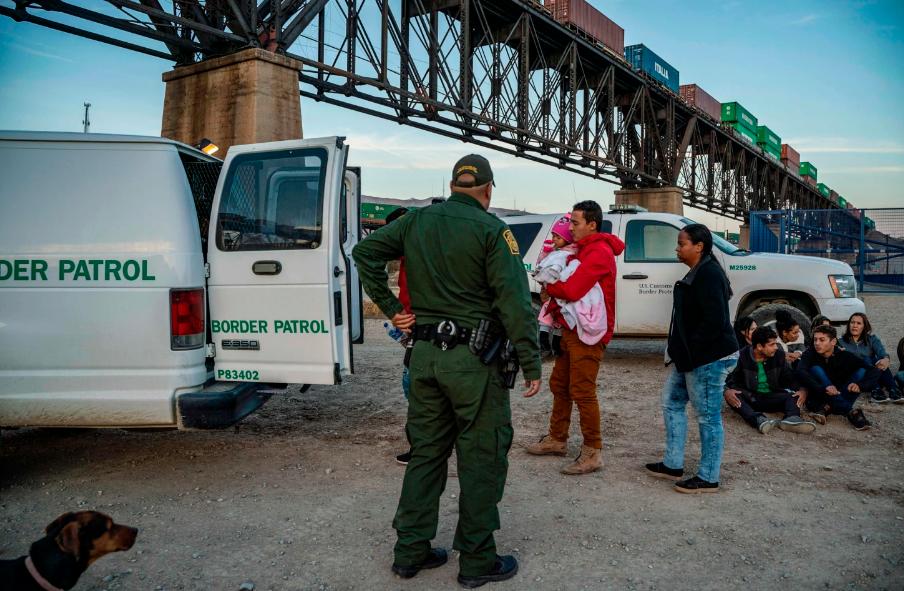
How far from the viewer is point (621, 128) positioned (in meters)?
28.9

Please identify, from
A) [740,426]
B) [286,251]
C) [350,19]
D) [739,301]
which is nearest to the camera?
[286,251]

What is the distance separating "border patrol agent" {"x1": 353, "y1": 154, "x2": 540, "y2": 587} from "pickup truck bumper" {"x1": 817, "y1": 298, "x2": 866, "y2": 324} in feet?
20.3

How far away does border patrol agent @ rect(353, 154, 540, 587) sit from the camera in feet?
9.32

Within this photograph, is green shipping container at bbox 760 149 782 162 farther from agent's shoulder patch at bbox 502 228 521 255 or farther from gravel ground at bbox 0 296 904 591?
agent's shoulder patch at bbox 502 228 521 255

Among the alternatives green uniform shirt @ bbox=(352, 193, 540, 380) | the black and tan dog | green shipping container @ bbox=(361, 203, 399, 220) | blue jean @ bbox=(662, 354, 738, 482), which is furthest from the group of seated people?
green shipping container @ bbox=(361, 203, 399, 220)

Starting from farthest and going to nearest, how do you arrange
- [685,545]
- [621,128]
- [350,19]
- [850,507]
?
1. [621,128]
2. [350,19]
3. [850,507]
4. [685,545]

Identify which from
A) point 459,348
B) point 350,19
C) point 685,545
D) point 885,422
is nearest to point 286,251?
point 459,348

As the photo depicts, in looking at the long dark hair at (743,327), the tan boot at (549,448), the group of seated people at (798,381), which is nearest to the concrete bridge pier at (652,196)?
the long dark hair at (743,327)

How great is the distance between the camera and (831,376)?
19.4 ft

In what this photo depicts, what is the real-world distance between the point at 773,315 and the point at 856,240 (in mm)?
10199

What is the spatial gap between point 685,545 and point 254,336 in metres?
2.83

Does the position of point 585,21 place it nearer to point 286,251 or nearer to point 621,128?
point 621,128

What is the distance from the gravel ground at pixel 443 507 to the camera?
3006mm

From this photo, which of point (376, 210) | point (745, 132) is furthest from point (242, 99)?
point (745, 132)
